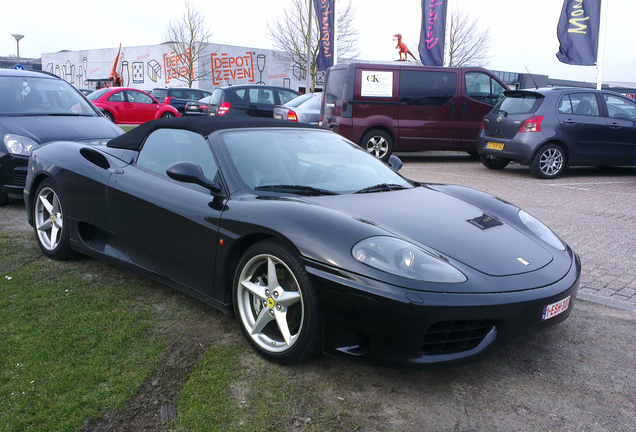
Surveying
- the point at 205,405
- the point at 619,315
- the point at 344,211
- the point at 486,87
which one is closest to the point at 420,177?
the point at 486,87

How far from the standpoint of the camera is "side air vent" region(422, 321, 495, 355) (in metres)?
2.32

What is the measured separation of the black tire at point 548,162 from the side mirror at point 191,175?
7490mm

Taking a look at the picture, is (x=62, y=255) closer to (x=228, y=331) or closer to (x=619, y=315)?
(x=228, y=331)

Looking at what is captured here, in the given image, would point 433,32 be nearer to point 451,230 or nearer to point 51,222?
point 51,222

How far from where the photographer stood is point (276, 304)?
2650mm

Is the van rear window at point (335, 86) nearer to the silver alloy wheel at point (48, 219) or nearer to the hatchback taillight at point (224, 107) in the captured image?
the hatchback taillight at point (224, 107)

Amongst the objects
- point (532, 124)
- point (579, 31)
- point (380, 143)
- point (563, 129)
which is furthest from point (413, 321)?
point (579, 31)

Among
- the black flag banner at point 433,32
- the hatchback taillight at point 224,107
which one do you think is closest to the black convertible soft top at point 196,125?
the hatchback taillight at point 224,107

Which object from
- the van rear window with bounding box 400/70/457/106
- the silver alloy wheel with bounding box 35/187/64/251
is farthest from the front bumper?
the van rear window with bounding box 400/70/457/106

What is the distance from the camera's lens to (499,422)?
2223 mm

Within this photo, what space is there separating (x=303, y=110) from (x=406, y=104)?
93.4 inches

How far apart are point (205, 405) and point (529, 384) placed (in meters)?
1.51

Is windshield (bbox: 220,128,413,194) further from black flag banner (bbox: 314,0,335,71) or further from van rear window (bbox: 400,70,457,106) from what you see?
black flag banner (bbox: 314,0,335,71)

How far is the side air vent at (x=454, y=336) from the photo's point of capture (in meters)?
2.32
